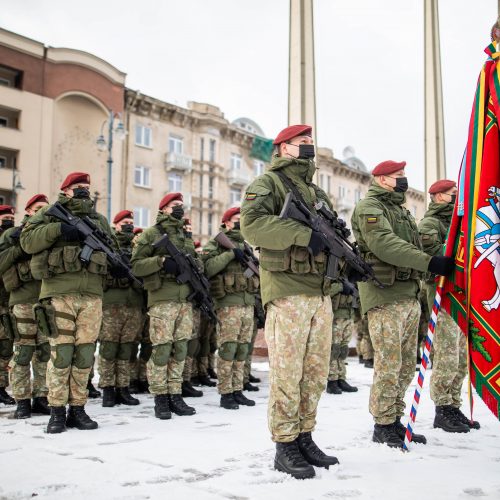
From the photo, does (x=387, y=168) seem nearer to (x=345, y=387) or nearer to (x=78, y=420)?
(x=78, y=420)

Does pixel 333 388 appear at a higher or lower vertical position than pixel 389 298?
lower

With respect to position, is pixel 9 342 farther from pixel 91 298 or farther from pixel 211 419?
pixel 211 419

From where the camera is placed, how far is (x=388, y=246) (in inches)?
159

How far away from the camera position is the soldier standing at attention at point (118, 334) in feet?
20.1

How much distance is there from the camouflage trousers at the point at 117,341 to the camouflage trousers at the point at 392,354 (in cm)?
305

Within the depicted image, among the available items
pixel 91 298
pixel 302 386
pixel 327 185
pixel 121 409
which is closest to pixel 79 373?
pixel 91 298

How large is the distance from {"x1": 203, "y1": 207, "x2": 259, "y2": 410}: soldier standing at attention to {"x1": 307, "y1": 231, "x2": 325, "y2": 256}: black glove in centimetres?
294

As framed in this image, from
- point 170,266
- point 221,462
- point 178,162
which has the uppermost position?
point 178,162

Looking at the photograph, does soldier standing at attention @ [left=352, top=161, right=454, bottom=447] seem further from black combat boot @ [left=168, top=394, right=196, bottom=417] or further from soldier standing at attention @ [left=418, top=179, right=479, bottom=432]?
black combat boot @ [left=168, top=394, right=196, bottom=417]

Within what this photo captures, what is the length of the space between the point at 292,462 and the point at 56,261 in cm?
267

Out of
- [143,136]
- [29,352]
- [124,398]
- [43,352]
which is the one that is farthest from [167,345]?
[143,136]

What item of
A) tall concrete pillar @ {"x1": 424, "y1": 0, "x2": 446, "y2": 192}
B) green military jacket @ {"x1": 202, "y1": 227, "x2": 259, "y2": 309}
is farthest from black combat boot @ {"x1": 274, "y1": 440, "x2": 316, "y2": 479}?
tall concrete pillar @ {"x1": 424, "y1": 0, "x2": 446, "y2": 192}

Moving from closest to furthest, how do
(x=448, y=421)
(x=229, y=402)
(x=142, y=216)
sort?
1. (x=448, y=421)
2. (x=229, y=402)
3. (x=142, y=216)

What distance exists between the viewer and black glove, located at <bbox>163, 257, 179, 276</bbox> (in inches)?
223
